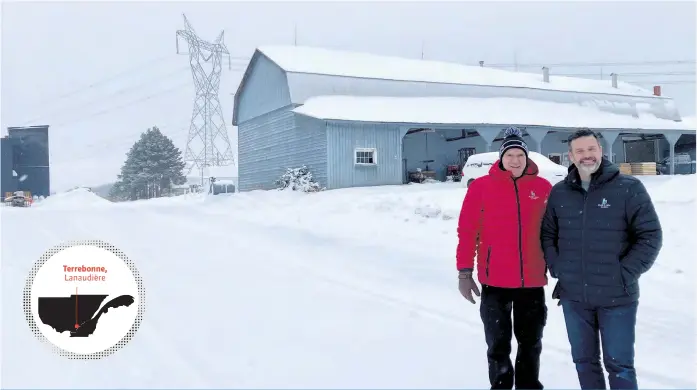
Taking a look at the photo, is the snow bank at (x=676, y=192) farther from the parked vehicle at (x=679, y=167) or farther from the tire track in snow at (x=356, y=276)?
the parked vehicle at (x=679, y=167)

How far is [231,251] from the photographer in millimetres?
8531

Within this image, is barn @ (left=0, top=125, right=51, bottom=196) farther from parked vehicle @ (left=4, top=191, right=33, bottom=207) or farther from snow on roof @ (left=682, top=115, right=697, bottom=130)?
snow on roof @ (left=682, top=115, right=697, bottom=130)

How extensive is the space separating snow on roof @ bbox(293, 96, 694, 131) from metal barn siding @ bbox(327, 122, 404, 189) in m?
0.51

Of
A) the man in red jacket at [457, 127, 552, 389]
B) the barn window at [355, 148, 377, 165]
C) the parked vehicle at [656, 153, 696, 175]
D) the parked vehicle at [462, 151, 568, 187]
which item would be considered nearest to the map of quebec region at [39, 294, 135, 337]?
the man in red jacket at [457, 127, 552, 389]

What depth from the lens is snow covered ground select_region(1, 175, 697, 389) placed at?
364 centimetres

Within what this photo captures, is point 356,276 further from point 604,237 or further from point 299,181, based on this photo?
point 299,181

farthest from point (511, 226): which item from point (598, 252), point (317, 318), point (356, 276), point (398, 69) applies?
point (398, 69)

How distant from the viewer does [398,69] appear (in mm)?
25047

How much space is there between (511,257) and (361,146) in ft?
55.8

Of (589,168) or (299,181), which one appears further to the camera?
(299,181)

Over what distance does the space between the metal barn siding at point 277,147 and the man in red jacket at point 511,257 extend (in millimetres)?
16452

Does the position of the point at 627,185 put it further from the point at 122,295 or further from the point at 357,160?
the point at 357,160

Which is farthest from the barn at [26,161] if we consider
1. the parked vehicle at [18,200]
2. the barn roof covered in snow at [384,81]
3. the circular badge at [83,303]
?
the circular badge at [83,303]

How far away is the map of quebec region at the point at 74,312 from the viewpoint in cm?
382
